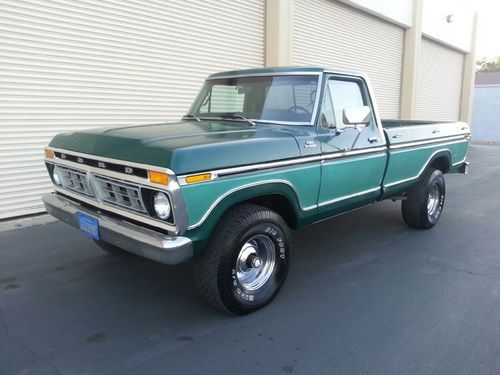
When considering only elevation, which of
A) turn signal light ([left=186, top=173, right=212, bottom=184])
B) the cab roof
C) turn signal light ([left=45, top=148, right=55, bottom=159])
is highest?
the cab roof

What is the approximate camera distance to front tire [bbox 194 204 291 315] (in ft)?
9.86

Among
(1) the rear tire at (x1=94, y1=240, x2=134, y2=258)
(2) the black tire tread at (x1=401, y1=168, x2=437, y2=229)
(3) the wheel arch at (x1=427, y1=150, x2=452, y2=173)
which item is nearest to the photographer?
(1) the rear tire at (x1=94, y1=240, x2=134, y2=258)

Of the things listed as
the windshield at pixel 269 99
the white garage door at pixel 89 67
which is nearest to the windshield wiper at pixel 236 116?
the windshield at pixel 269 99

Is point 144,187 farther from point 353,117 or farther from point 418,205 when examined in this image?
point 418,205

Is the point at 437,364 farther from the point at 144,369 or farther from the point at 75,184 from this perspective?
the point at 75,184

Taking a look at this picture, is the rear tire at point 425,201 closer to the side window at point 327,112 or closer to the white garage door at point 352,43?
the side window at point 327,112

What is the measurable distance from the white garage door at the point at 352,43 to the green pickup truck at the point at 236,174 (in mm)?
6177

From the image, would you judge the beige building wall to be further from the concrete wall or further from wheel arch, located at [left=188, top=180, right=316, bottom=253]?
wheel arch, located at [left=188, top=180, right=316, bottom=253]

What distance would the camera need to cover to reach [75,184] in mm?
3582

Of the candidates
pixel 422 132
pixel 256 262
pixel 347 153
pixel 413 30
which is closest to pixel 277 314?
pixel 256 262

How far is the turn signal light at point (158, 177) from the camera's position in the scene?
263 centimetres

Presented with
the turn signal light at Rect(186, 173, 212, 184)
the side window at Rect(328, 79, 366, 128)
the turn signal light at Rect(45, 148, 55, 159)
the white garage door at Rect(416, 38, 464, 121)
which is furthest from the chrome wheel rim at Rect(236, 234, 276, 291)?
the white garage door at Rect(416, 38, 464, 121)

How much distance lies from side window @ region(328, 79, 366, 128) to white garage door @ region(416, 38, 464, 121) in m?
12.9

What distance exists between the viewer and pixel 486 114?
23672 millimetres
